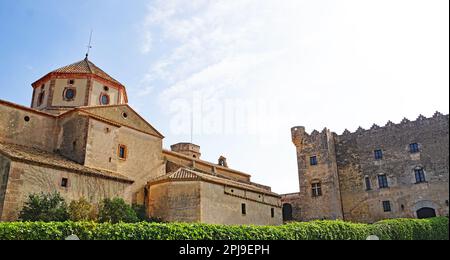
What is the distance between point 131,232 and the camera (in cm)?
1398

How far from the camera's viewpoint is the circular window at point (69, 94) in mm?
28578

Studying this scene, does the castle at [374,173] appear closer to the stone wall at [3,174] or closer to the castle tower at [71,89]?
the castle tower at [71,89]

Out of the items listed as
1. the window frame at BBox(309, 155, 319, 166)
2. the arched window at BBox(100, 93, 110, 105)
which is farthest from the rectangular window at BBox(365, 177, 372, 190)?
the arched window at BBox(100, 93, 110, 105)

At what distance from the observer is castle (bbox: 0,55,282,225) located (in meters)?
19.7

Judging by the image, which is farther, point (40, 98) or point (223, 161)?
point (223, 161)

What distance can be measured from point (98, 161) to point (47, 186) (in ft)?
15.9

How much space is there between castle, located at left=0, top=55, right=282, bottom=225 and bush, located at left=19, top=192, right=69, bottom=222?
41 cm

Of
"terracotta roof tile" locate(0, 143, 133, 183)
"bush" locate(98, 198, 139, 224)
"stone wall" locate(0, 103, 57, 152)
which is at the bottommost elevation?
"bush" locate(98, 198, 139, 224)

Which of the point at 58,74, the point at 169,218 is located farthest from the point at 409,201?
the point at 58,74

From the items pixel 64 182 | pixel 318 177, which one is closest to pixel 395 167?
pixel 318 177

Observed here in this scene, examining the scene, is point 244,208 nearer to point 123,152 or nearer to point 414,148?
point 123,152

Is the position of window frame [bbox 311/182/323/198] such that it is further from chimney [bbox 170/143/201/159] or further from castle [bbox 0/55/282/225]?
chimney [bbox 170/143/201/159]

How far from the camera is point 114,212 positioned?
68.8 feet
